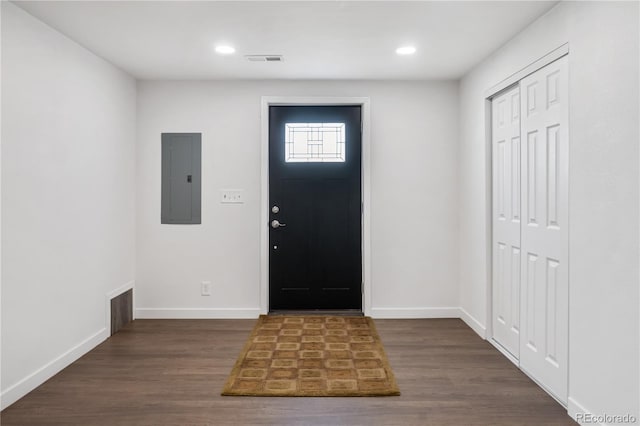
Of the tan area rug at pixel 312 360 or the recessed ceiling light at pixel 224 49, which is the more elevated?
→ the recessed ceiling light at pixel 224 49

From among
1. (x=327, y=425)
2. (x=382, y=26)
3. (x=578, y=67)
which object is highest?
(x=382, y=26)

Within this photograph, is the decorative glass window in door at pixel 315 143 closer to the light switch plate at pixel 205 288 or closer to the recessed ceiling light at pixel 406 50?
the recessed ceiling light at pixel 406 50

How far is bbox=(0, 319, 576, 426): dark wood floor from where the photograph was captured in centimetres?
235

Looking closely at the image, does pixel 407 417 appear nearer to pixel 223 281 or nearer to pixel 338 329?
pixel 338 329

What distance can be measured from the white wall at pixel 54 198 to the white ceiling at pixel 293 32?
0.89 feet

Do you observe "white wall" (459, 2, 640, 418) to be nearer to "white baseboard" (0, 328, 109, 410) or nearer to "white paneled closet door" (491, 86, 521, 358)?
"white paneled closet door" (491, 86, 521, 358)

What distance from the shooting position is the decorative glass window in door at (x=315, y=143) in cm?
439

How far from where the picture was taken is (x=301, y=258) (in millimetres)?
4391

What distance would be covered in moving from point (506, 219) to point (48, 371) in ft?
11.4

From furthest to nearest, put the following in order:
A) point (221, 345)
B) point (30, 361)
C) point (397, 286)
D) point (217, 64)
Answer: point (397, 286)
point (217, 64)
point (221, 345)
point (30, 361)

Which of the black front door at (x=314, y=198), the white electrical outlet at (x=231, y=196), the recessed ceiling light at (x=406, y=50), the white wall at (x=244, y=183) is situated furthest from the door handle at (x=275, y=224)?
the recessed ceiling light at (x=406, y=50)

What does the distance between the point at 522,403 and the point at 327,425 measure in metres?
1.19

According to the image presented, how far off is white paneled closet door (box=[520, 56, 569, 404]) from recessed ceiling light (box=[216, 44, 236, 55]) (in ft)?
7.26

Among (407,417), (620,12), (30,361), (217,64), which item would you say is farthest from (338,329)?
(620,12)
